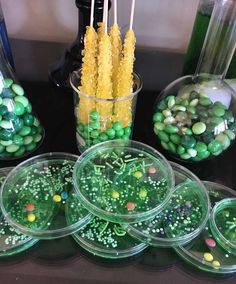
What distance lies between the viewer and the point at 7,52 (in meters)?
0.68

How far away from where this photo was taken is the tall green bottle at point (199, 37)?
63 centimetres

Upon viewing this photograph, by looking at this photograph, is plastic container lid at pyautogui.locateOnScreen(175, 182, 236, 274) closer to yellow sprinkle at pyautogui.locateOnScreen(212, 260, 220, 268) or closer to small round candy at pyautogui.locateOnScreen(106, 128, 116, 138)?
yellow sprinkle at pyautogui.locateOnScreen(212, 260, 220, 268)

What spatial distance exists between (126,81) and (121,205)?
18 centimetres

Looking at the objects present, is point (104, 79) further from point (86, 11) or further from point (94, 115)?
point (86, 11)

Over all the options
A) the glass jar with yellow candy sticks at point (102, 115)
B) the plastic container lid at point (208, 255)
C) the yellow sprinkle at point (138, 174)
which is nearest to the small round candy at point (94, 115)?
the glass jar with yellow candy sticks at point (102, 115)

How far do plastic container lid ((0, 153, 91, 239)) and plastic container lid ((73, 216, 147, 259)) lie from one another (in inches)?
0.6

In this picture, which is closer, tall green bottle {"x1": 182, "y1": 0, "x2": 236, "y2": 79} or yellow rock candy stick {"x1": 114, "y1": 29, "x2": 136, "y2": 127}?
yellow rock candy stick {"x1": 114, "y1": 29, "x2": 136, "y2": 127}

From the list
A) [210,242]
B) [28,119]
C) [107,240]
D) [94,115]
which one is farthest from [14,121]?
[210,242]

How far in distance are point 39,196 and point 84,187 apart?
0.07 meters

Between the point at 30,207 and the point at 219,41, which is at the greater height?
the point at 219,41

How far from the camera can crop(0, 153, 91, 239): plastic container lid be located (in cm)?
49

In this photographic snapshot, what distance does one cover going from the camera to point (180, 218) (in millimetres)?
526

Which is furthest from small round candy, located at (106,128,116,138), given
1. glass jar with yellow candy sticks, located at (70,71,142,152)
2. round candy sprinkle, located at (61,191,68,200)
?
round candy sprinkle, located at (61,191,68,200)

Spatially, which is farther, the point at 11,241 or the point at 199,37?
the point at 199,37
